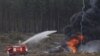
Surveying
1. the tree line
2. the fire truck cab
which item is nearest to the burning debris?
the fire truck cab

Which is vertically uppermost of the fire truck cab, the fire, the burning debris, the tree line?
the tree line

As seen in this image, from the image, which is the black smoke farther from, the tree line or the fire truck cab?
the tree line

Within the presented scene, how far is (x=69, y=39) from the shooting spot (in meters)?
22.8

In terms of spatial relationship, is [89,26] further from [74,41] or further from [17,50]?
[17,50]

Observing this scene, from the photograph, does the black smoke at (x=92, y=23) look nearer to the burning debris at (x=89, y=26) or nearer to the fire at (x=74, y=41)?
the burning debris at (x=89, y=26)

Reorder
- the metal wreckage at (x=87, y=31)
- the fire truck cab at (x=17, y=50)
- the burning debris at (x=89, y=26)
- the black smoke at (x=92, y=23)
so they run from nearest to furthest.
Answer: the fire truck cab at (x=17, y=50) → the metal wreckage at (x=87, y=31) → the burning debris at (x=89, y=26) → the black smoke at (x=92, y=23)

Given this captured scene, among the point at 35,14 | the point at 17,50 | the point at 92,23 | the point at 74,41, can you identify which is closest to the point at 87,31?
the point at 92,23

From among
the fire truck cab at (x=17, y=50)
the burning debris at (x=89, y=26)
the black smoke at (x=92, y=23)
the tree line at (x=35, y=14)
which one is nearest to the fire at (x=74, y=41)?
the burning debris at (x=89, y=26)

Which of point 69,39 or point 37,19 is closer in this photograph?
point 69,39

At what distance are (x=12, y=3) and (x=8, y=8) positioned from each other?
76 cm

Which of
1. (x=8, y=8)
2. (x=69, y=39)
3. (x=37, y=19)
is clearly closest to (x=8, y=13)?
(x=8, y=8)

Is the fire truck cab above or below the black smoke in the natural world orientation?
below

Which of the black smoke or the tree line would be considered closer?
the black smoke

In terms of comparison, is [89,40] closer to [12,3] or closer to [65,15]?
[65,15]
